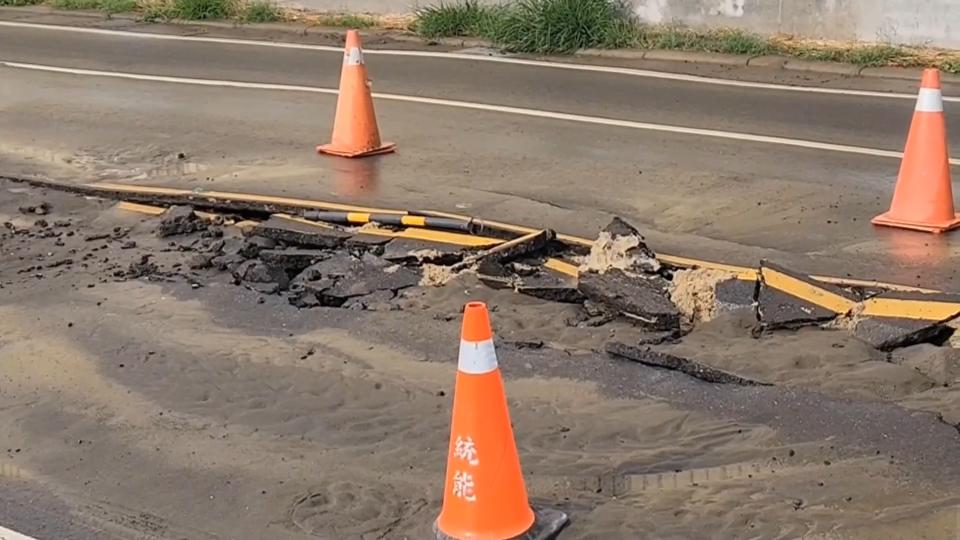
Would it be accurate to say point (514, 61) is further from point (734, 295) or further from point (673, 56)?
point (734, 295)

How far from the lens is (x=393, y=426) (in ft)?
17.3

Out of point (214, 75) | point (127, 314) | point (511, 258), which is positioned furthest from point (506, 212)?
point (214, 75)

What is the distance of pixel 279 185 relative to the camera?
9281 mm

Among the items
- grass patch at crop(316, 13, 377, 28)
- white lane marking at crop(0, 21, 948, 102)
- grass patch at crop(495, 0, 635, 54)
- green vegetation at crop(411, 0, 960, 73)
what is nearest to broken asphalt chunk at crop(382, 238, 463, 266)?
white lane marking at crop(0, 21, 948, 102)

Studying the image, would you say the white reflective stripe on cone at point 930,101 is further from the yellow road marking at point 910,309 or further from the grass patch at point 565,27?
the grass patch at point 565,27

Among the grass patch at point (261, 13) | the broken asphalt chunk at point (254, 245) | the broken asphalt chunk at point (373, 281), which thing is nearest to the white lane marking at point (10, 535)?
the broken asphalt chunk at point (373, 281)

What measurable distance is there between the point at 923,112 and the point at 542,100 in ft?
16.6

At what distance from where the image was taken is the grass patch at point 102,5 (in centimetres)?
2016

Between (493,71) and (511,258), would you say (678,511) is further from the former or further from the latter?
(493,71)

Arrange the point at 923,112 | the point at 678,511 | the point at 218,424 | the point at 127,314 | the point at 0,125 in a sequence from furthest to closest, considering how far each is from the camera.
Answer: the point at 0,125
the point at 923,112
the point at 127,314
the point at 218,424
the point at 678,511

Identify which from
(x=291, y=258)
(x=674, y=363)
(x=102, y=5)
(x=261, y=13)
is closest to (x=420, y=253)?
(x=291, y=258)

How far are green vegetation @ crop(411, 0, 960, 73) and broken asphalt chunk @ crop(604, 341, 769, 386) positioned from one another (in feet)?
28.8

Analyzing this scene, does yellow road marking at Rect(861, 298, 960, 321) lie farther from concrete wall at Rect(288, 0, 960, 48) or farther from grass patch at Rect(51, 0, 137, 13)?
grass patch at Rect(51, 0, 137, 13)

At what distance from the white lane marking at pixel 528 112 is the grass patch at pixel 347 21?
4.10 m
